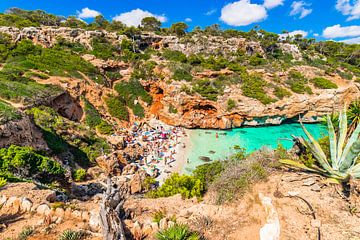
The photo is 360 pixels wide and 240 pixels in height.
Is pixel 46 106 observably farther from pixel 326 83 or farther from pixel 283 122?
pixel 326 83

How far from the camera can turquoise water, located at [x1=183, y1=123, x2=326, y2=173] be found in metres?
20.7

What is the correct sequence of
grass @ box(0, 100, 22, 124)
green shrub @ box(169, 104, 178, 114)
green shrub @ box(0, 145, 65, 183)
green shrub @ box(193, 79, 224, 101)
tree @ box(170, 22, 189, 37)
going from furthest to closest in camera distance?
tree @ box(170, 22, 189, 37) → green shrub @ box(169, 104, 178, 114) → green shrub @ box(193, 79, 224, 101) → grass @ box(0, 100, 22, 124) → green shrub @ box(0, 145, 65, 183)


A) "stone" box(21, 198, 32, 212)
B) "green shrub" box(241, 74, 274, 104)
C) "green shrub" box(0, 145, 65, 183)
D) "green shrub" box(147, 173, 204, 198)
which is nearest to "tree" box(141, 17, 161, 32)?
"green shrub" box(241, 74, 274, 104)

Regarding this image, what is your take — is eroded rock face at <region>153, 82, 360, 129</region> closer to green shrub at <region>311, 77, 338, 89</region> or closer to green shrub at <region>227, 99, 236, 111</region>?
green shrub at <region>227, 99, 236, 111</region>

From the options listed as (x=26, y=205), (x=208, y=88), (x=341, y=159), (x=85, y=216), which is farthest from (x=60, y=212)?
(x=208, y=88)

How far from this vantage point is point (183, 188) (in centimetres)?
909

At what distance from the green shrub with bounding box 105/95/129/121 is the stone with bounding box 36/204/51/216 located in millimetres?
22082

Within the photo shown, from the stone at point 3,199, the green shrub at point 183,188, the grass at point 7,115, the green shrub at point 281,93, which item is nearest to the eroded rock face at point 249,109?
the green shrub at point 281,93

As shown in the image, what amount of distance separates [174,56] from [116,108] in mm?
14420

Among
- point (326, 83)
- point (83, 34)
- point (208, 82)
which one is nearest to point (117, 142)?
point (208, 82)

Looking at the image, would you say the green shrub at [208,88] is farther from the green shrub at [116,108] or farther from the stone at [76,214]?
the stone at [76,214]

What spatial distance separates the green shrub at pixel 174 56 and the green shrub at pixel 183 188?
2708 centimetres

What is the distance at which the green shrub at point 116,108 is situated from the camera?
87.9 feet

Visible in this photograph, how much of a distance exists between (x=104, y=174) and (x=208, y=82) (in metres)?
19.3
